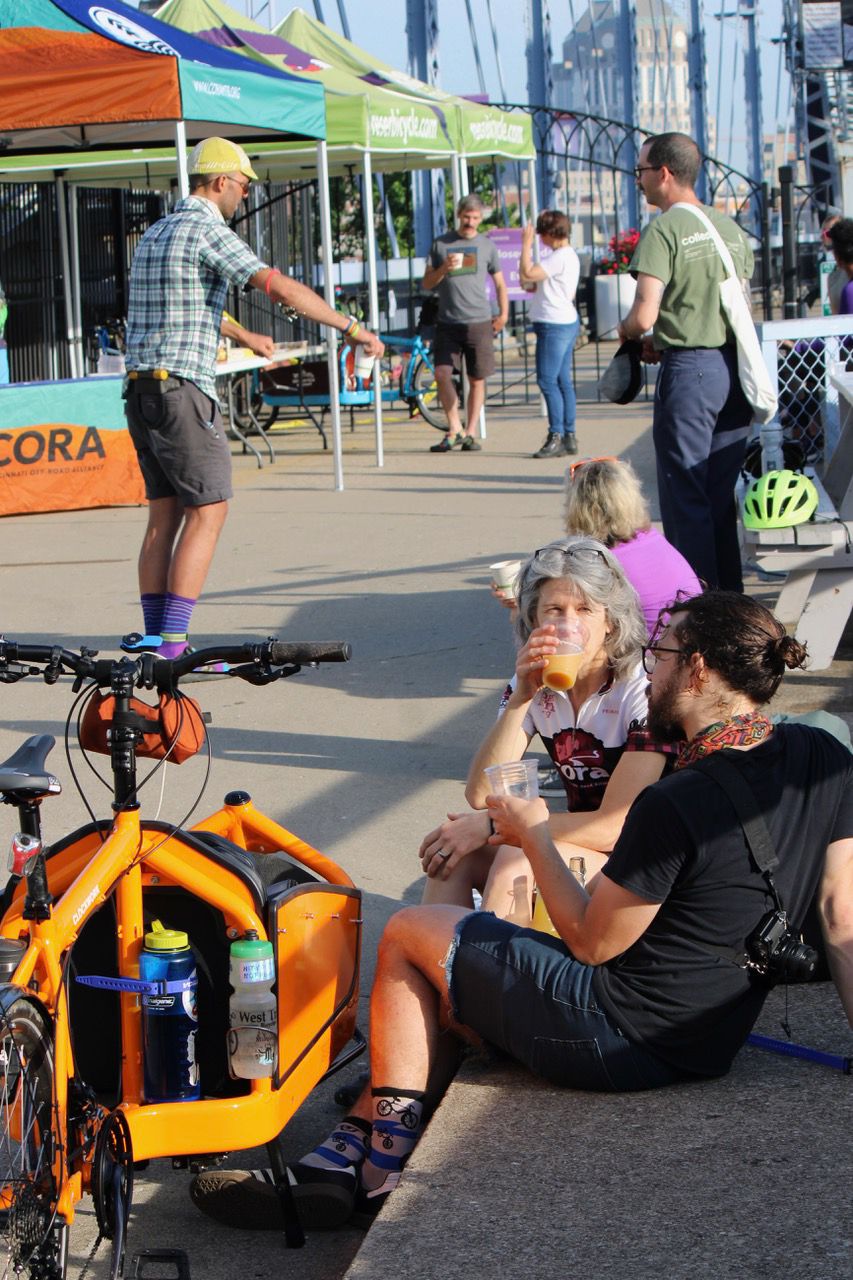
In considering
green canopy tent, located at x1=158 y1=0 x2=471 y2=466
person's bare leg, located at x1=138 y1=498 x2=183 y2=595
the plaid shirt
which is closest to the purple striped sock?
person's bare leg, located at x1=138 y1=498 x2=183 y2=595

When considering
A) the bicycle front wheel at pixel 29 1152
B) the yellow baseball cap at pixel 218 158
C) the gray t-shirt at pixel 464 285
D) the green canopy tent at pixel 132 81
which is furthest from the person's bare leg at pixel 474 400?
the bicycle front wheel at pixel 29 1152

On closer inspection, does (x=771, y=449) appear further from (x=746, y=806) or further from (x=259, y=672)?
(x=259, y=672)

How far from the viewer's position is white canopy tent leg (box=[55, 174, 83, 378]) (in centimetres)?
1703

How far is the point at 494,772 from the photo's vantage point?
10.9 ft

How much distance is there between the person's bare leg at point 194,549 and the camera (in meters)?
6.57

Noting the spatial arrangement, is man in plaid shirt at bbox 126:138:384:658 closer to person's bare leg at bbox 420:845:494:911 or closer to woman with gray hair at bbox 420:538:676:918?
woman with gray hair at bbox 420:538:676:918

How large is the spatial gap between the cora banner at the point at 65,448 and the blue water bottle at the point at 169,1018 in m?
9.41

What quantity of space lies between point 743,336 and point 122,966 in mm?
4686

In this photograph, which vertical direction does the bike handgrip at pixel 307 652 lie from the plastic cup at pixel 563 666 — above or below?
above

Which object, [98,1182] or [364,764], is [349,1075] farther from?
[364,764]

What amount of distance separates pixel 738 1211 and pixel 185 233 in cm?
489

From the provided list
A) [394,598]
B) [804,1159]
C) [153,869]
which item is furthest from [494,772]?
[394,598]

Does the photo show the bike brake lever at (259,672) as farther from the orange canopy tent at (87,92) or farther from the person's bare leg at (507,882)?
the orange canopy tent at (87,92)

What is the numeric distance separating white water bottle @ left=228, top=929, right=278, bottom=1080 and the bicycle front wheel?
0.44 m
